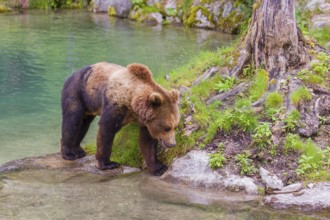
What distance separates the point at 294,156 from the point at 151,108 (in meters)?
2.01

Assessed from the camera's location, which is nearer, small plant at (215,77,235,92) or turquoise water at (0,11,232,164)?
small plant at (215,77,235,92)

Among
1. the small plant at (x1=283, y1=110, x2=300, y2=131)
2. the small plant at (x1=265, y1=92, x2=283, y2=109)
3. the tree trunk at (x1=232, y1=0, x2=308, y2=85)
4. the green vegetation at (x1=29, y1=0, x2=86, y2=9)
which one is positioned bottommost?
the green vegetation at (x1=29, y1=0, x2=86, y2=9)

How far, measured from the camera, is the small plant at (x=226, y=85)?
27.9 feet

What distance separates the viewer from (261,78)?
329 inches

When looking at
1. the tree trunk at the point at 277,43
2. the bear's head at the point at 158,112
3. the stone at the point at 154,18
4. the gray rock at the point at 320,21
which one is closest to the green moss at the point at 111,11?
the stone at the point at 154,18

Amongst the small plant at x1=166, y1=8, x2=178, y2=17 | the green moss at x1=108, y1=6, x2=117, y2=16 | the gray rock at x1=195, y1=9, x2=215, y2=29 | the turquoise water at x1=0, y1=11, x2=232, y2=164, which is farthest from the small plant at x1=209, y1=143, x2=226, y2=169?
the green moss at x1=108, y1=6, x2=117, y2=16

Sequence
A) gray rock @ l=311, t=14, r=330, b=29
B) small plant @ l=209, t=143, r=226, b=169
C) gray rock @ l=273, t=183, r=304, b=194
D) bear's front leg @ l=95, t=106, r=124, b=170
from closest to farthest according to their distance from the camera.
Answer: gray rock @ l=273, t=183, r=304, b=194, small plant @ l=209, t=143, r=226, b=169, bear's front leg @ l=95, t=106, r=124, b=170, gray rock @ l=311, t=14, r=330, b=29

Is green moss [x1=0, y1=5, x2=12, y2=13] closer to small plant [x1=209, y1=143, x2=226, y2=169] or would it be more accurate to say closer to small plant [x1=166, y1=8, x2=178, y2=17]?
small plant [x1=166, y1=8, x2=178, y2=17]

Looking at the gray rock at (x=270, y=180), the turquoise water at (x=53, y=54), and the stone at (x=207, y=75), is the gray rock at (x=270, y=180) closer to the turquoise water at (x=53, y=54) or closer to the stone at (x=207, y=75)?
the stone at (x=207, y=75)

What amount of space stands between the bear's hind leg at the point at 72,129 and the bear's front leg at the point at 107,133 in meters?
0.71

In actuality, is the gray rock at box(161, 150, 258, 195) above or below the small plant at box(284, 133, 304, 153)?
below

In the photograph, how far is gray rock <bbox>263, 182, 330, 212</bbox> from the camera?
6.07m

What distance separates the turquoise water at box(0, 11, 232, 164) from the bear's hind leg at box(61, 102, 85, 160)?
957mm

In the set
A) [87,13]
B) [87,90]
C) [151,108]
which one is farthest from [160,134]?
[87,13]
